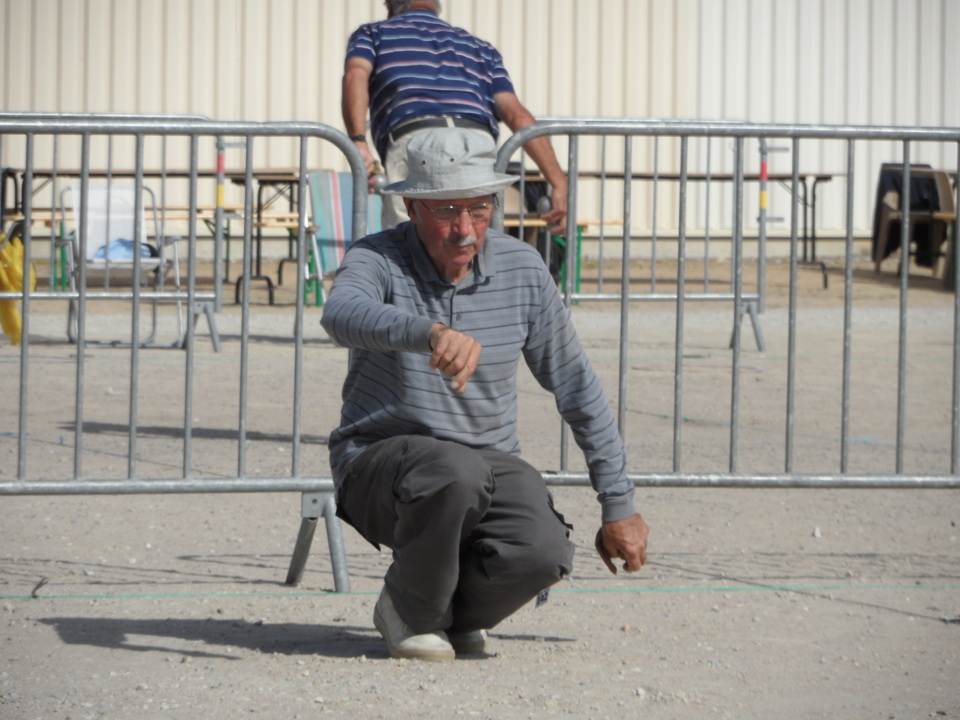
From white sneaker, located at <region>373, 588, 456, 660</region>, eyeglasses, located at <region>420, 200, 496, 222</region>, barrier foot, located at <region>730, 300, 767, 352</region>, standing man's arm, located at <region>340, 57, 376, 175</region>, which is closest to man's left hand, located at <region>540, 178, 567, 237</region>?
standing man's arm, located at <region>340, 57, 376, 175</region>

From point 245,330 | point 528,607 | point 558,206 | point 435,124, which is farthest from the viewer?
point 435,124

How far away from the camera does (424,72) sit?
5.92m

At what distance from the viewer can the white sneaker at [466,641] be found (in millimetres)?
3600

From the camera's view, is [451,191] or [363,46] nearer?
[451,191]

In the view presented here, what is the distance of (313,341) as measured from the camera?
35.6ft

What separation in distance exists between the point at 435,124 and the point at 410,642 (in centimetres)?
288

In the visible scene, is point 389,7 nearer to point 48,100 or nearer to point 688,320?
point 688,320

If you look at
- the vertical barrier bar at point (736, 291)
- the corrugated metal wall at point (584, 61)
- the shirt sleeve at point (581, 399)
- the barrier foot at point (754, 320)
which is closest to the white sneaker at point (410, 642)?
the shirt sleeve at point (581, 399)

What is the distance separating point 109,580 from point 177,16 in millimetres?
16022

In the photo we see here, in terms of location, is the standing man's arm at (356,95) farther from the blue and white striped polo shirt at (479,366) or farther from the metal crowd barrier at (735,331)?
the blue and white striped polo shirt at (479,366)

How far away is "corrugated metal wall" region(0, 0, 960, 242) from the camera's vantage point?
62.8ft

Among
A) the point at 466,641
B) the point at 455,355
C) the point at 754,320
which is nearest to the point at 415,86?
the point at 466,641

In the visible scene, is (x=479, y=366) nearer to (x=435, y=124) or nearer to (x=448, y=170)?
(x=448, y=170)

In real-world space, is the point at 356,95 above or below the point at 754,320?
above
